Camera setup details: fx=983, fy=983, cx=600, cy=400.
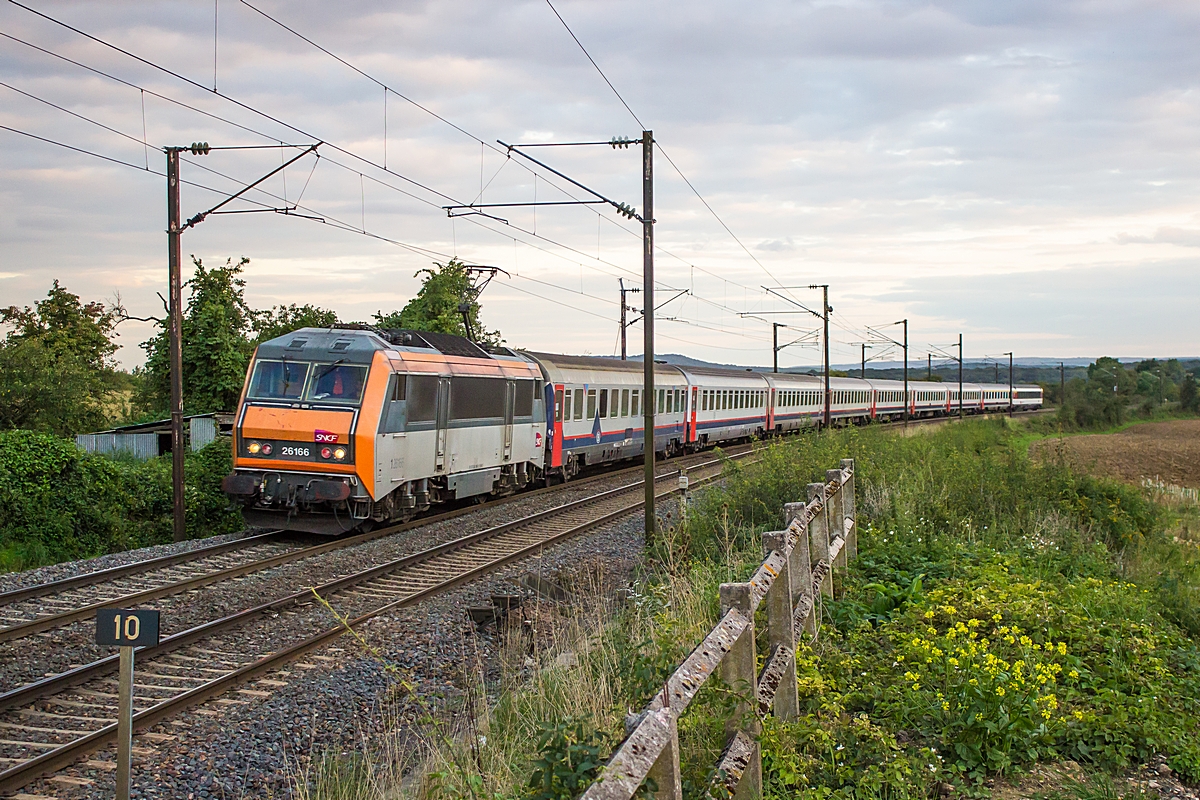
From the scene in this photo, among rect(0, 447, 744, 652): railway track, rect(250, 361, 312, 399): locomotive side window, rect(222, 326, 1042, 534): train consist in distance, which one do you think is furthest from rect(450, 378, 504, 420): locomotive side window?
rect(250, 361, 312, 399): locomotive side window

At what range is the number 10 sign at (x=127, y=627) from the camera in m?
5.54

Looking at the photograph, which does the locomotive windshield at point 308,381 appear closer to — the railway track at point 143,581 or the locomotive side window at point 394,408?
the locomotive side window at point 394,408

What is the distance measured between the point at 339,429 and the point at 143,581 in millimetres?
3677

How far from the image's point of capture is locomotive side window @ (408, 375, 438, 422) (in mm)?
15703

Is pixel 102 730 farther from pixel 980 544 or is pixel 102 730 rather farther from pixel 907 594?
pixel 980 544

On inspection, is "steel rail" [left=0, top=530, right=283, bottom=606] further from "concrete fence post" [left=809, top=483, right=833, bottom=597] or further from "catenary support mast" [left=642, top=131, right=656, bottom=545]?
"concrete fence post" [left=809, top=483, right=833, bottom=597]

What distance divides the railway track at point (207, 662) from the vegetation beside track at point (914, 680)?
1.78m

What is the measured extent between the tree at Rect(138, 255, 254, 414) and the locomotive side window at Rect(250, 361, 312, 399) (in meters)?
13.4

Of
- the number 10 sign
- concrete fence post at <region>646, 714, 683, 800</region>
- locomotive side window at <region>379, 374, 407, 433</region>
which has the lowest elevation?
the number 10 sign

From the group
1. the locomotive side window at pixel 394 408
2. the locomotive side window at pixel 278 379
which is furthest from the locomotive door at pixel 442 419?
the locomotive side window at pixel 278 379

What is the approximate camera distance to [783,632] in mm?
5422

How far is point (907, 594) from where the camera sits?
775 cm

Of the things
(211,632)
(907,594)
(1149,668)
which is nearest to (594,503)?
(211,632)

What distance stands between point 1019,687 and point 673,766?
10.2 ft
